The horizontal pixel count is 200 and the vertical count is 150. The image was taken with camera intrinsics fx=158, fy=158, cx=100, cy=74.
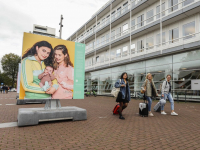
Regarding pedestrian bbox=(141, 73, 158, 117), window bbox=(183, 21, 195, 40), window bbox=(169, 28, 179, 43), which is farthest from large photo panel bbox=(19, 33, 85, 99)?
window bbox=(169, 28, 179, 43)

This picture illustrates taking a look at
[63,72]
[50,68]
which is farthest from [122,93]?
[50,68]

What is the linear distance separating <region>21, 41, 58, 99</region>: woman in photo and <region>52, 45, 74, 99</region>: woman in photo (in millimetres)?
261

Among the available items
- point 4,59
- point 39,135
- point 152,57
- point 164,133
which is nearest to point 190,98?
point 152,57

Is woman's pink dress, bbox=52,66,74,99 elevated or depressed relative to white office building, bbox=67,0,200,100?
depressed

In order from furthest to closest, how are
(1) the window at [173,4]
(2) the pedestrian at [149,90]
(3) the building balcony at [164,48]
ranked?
(1) the window at [173,4]
(3) the building balcony at [164,48]
(2) the pedestrian at [149,90]

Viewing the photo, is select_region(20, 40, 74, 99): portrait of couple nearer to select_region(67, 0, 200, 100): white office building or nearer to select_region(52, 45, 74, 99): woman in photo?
select_region(52, 45, 74, 99): woman in photo

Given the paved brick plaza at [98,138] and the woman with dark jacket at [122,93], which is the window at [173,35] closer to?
the woman with dark jacket at [122,93]

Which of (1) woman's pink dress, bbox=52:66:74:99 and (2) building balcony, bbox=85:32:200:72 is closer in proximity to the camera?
(1) woman's pink dress, bbox=52:66:74:99

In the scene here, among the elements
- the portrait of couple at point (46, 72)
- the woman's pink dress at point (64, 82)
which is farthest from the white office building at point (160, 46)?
the portrait of couple at point (46, 72)

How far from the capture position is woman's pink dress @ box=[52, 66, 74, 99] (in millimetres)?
5840

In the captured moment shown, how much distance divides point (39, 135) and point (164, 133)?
3.31 m

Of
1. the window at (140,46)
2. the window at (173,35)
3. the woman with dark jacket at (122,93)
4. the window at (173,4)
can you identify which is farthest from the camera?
the window at (140,46)

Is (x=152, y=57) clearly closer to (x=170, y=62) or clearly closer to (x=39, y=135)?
(x=170, y=62)

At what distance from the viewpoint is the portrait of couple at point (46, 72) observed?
530 centimetres
